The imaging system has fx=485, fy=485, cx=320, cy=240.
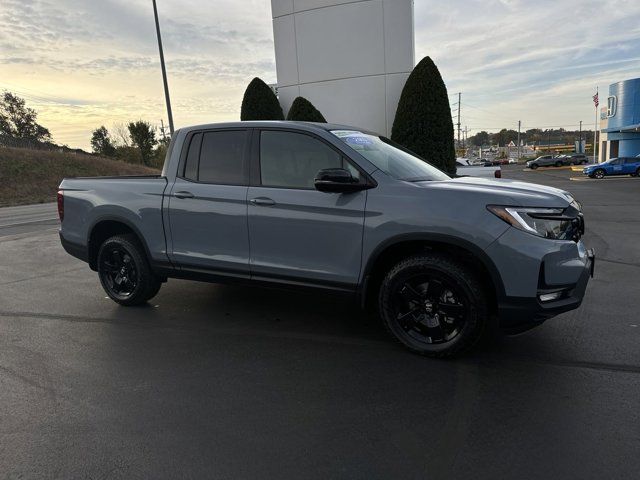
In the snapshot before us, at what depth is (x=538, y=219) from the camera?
338 cm

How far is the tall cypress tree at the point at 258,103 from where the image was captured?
13891 millimetres

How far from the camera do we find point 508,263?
336 centimetres

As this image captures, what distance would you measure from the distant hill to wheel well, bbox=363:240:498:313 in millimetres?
26400

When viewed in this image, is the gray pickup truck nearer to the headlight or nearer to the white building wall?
the headlight

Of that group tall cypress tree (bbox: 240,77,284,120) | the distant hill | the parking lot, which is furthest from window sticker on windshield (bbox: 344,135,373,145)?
the distant hill

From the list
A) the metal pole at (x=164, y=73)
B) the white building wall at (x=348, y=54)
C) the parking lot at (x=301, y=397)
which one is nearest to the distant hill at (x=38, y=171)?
the metal pole at (x=164, y=73)

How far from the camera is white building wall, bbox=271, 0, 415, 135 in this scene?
13539 millimetres

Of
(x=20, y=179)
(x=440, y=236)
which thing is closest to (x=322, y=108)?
(x=440, y=236)

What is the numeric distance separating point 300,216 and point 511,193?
163cm

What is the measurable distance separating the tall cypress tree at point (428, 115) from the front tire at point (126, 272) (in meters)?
8.83

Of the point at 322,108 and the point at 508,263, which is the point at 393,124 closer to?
the point at 322,108

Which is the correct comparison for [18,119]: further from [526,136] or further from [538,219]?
[526,136]

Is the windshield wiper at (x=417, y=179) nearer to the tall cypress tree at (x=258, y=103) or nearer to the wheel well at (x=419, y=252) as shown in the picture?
the wheel well at (x=419, y=252)

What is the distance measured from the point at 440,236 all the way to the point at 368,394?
48.6 inches
